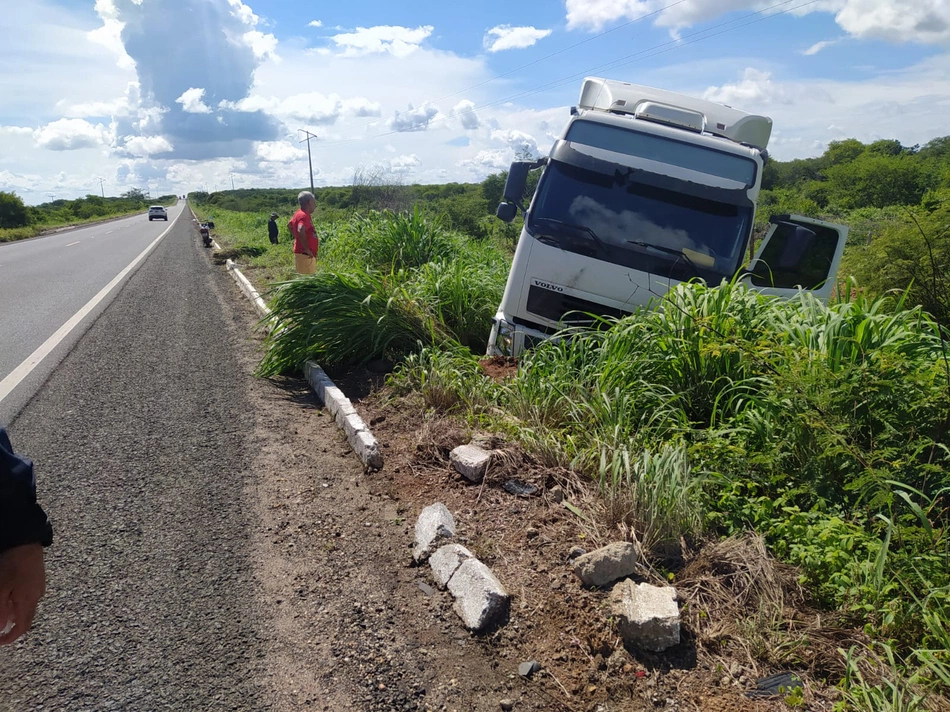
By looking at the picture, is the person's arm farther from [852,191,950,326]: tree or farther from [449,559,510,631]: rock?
[852,191,950,326]: tree

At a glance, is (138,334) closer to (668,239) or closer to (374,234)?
(374,234)

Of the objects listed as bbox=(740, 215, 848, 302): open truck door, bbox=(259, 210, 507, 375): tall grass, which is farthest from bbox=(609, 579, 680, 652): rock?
bbox=(740, 215, 848, 302): open truck door

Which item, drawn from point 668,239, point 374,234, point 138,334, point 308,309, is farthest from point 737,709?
point 374,234

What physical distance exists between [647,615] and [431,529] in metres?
1.21

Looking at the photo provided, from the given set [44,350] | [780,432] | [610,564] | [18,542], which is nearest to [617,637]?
[610,564]

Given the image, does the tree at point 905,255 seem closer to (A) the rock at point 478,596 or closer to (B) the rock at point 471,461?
(B) the rock at point 471,461

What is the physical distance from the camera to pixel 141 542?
3154mm

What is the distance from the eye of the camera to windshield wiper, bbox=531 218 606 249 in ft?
16.7

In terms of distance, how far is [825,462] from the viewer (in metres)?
2.89

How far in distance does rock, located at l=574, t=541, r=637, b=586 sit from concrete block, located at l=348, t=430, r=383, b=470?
1868 mm

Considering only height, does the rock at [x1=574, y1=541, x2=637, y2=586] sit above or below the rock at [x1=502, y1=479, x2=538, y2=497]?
above

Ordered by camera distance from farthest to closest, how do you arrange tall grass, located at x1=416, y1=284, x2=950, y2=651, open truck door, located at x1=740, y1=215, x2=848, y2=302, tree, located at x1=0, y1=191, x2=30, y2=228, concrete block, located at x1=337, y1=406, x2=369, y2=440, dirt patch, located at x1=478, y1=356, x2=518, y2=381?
tree, located at x1=0, y1=191, x2=30, y2=228
open truck door, located at x1=740, y1=215, x2=848, y2=302
dirt patch, located at x1=478, y1=356, x2=518, y2=381
concrete block, located at x1=337, y1=406, x2=369, y2=440
tall grass, located at x1=416, y1=284, x2=950, y2=651

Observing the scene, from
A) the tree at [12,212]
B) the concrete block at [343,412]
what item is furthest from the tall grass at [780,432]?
the tree at [12,212]

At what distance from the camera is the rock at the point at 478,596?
2625mm
